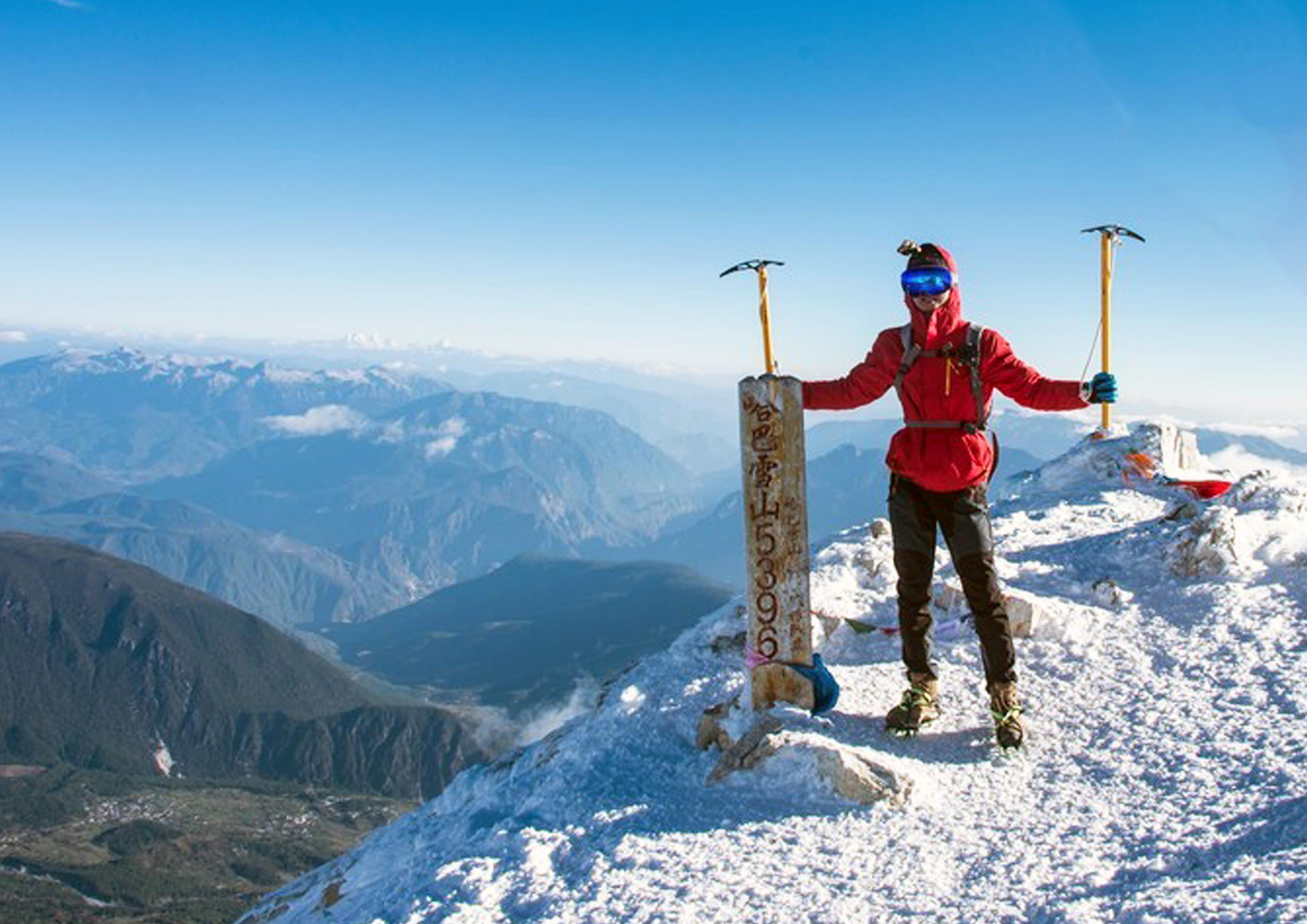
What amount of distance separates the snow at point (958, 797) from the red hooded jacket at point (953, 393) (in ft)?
9.21

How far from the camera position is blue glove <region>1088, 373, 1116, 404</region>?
28.4 feet

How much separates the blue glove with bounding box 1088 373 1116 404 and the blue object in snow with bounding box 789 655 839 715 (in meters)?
4.00

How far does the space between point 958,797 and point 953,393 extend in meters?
3.78

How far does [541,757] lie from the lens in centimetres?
1113

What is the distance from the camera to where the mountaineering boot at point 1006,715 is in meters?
8.68

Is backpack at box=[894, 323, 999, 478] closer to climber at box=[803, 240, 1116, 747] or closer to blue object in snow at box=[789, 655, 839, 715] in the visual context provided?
climber at box=[803, 240, 1116, 747]

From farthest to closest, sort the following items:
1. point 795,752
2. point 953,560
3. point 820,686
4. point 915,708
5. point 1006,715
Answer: point 820,686, point 915,708, point 953,560, point 1006,715, point 795,752

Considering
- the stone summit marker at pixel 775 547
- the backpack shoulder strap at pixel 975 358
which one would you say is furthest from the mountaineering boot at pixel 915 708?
the backpack shoulder strap at pixel 975 358

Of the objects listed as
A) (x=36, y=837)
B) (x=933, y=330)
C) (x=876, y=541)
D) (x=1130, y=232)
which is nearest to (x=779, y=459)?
(x=933, y=330)

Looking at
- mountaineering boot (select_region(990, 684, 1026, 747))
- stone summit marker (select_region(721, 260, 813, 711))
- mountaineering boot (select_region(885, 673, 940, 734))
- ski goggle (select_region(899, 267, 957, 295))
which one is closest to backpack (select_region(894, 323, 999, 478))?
ski goggle (select_region(899, 267, 957, 295))

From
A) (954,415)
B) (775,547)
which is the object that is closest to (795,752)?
(775,547)

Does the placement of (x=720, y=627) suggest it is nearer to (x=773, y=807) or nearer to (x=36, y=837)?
(x=773, y=807)

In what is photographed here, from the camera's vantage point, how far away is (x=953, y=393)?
8.73m

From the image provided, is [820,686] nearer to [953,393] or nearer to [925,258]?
[953,393]
